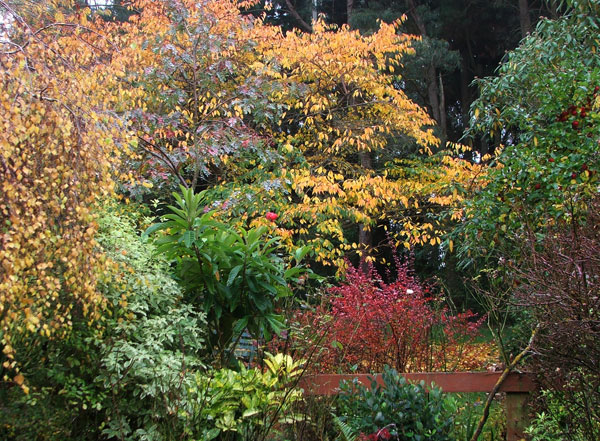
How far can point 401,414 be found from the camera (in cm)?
308

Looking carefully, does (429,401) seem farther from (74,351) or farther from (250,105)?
(250,105)

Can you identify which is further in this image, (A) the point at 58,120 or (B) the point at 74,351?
(B) the point at 74,351

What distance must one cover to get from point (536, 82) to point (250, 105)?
313cm

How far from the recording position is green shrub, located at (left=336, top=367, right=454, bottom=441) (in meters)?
3.03

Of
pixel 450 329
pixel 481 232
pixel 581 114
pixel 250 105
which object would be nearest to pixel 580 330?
pixel 481 232

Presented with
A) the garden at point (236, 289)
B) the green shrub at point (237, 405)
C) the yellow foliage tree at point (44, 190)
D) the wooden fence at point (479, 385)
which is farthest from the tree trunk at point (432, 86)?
the yellow foliage tree at point (44, 190)

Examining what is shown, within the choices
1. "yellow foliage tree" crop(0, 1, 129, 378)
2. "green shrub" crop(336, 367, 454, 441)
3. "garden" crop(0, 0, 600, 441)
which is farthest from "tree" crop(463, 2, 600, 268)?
"yellow foliage tree" crop(0, 1, 129, 378)

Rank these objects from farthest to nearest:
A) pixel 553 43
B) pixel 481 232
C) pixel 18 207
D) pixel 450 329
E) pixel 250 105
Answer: pixel 250 105 → pixel 450 329 → pixel 553 43 → pixel 481 232 → pixel 18 207

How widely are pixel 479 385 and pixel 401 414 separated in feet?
3.53

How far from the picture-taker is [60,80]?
128 inches

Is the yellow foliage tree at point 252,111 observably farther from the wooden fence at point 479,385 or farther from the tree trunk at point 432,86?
the tree trunk at point 432,86

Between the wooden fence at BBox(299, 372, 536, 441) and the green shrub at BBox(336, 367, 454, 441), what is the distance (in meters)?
0.53

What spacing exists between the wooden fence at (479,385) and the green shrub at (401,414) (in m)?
0.53

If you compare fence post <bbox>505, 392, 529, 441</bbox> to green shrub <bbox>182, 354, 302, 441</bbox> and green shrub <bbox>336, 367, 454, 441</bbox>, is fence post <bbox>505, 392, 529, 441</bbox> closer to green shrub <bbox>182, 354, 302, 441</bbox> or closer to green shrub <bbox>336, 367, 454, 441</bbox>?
green shrub <bbox>336, 367, 454, 441</bbox>
